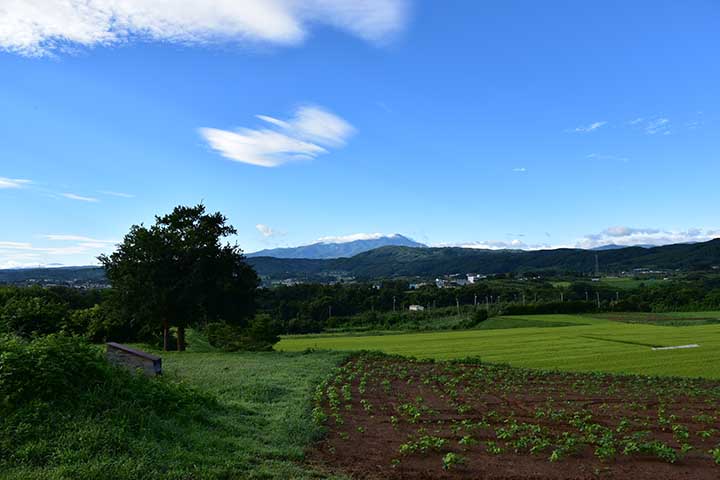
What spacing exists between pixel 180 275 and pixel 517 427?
2425cm

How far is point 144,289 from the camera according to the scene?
30.2 metres

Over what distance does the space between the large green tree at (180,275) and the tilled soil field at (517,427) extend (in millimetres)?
12366

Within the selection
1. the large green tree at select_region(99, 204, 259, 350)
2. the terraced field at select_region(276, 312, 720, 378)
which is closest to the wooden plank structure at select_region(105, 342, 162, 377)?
the large green tree at select_region(99, 204, 259, 350)

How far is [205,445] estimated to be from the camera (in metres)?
9.55

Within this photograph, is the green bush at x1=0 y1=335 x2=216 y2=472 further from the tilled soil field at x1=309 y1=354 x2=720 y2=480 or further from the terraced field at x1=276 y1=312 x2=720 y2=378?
the terraced field at x1=276 y1=312 x2=720 y2=378

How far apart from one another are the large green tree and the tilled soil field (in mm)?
12366

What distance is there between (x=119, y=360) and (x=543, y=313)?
272ft

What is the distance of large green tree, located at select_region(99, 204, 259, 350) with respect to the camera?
30.4 meters

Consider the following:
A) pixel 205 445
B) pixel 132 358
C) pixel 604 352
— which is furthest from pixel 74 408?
pixel 604 352

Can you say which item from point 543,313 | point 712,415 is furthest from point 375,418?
point 543,313

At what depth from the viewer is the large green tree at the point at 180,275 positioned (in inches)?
1196

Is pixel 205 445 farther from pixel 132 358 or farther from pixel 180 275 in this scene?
pixel 180 275

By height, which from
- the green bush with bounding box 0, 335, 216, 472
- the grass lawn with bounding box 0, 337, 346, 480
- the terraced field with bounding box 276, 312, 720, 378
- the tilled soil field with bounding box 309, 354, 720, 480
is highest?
the green bush with bounding box 0, 335, 216, 472

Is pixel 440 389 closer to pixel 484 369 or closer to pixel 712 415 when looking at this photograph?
pixel 484 369
